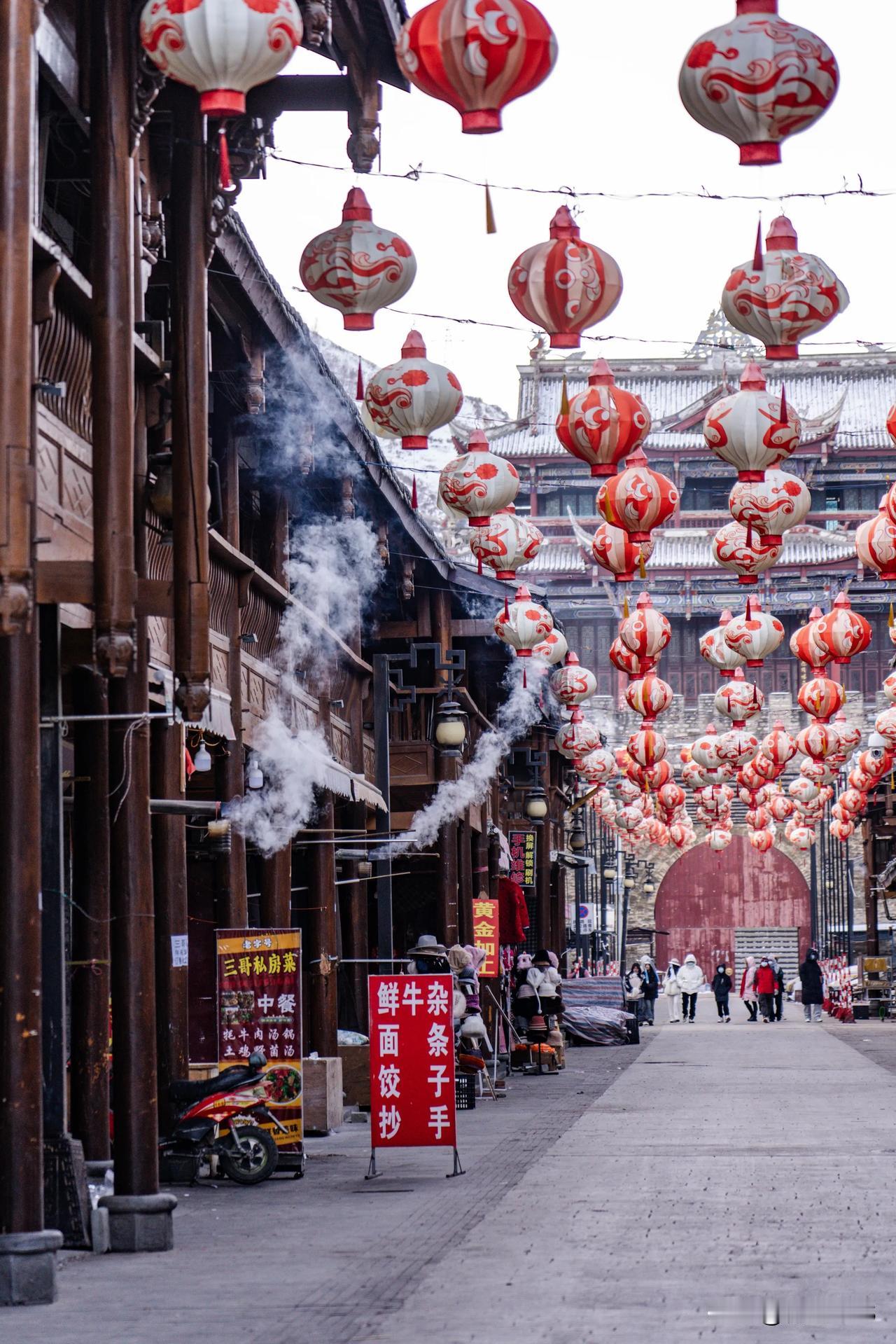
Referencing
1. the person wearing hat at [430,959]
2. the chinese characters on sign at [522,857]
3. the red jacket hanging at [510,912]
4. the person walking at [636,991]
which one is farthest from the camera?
the person walking at [636,991]

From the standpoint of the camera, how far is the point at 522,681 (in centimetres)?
3159

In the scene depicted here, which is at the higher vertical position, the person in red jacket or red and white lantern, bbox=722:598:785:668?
red and white lantern, bbox=722:598:785:668

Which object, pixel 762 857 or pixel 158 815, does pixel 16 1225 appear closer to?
pixel 158 815

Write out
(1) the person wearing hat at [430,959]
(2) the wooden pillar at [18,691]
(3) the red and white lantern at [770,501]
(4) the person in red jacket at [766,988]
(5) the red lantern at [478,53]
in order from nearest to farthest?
(2) the wooden pillar at [18,691], (5) the red lantern at [478,53], (3) the red and white lantern at [770,501], (1) the person wearing hat at [430,959], (4) the person in red jacket at [766,988]

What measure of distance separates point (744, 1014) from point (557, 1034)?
79.8 ft

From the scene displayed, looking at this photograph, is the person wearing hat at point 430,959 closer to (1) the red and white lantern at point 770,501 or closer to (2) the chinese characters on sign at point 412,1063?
(2) the chinese characters on sign at point 412,1063

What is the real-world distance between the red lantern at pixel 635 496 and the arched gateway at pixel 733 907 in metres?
48.9

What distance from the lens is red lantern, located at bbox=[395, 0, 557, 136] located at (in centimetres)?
884

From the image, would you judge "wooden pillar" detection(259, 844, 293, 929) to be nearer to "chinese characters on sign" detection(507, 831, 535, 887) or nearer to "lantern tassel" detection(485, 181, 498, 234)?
"lantern tassel" detection(485, 181, 498, 234)

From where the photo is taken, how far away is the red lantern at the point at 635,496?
15844 mm

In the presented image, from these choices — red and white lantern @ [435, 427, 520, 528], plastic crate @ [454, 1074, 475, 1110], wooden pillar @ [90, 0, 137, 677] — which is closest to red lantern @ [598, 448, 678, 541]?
red and white lantern @ [435, 427, 520, 528]

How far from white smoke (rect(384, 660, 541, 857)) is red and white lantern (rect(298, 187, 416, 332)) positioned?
11592mm

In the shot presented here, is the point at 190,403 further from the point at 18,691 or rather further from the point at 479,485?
the point at 479,485

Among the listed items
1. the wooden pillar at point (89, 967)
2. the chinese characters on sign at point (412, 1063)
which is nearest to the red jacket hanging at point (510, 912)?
the chinese characters on sign at point (412, 1063)
